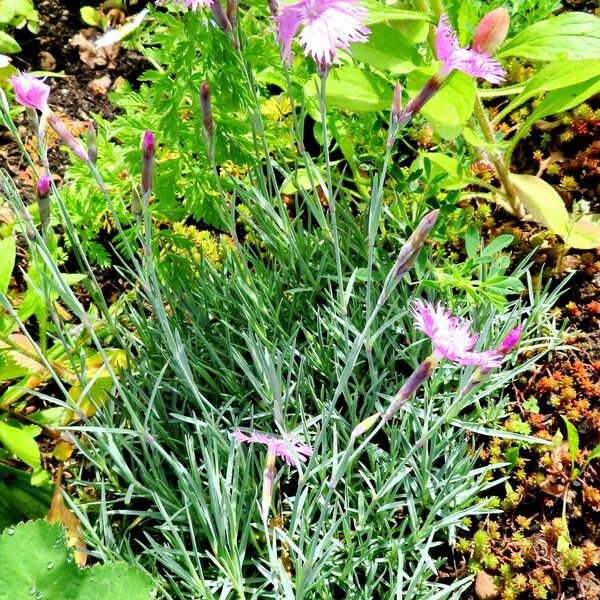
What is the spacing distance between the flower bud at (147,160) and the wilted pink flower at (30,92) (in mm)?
161

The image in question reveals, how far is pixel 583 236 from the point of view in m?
1.70

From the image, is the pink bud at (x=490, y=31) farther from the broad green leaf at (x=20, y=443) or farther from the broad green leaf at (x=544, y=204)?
the broad green leaf at (x=20, y=443)

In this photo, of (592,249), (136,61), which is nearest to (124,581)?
Answer: (592,249)

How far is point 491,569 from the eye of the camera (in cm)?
143

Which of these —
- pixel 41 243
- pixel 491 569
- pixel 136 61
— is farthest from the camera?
pixel 136 61

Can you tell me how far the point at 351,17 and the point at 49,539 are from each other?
100 centimetres

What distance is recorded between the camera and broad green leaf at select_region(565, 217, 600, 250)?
1690 mm

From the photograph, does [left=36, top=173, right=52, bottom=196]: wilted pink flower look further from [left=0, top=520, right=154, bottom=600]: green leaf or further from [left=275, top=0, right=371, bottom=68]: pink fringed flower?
[left=0, top=520, right=154, bottom=600]: green leaf

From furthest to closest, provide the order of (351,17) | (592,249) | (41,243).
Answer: (592,249), (41,243), (351,17)

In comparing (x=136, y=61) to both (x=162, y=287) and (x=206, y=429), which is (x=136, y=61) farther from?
(x=206, y=429)

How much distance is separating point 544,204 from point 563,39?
1.28 ft

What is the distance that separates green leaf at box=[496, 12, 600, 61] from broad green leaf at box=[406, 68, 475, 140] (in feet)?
0.74

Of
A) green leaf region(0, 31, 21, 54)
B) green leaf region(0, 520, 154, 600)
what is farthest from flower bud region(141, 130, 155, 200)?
green leaf region(0, 31, 21, 54)

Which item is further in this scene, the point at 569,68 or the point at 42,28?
the point at 42,28
